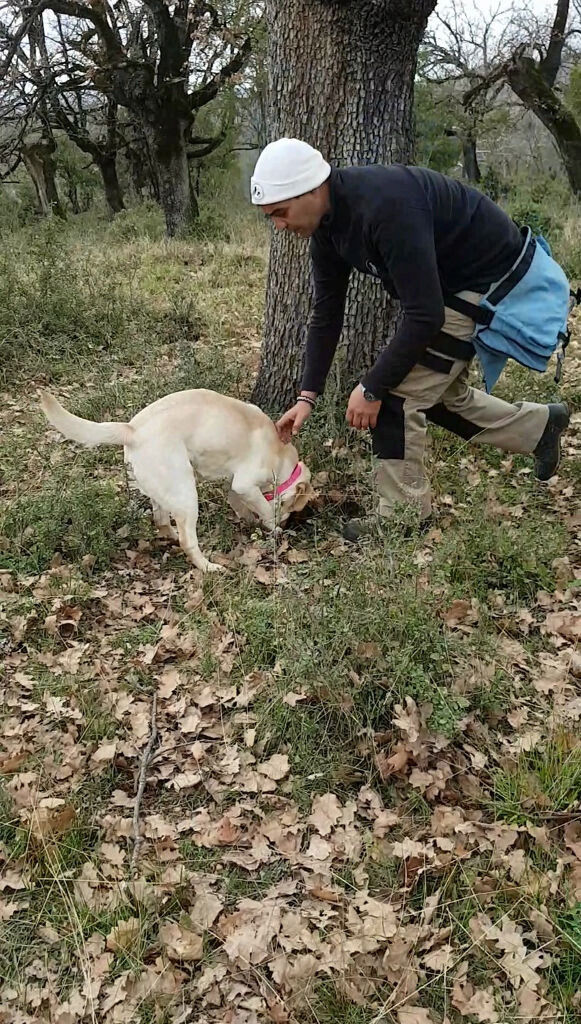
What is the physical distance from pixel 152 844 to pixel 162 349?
5871 mm

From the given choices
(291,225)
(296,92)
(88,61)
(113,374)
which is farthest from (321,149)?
(88,61)

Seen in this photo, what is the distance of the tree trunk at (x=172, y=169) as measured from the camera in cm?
1544

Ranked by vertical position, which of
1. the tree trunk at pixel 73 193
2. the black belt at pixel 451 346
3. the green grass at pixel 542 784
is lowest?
the green grass at pixel 542 784

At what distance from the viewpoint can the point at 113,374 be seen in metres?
7.14

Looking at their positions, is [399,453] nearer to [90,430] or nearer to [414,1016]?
[90,430]

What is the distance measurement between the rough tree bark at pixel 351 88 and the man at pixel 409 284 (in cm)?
96

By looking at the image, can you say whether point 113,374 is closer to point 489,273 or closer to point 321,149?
point 321,149

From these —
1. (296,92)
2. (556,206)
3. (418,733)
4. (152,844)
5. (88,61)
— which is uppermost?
(88,61)

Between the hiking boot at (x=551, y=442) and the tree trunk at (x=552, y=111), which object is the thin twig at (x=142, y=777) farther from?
the tree trunk at (x=552, y=111)

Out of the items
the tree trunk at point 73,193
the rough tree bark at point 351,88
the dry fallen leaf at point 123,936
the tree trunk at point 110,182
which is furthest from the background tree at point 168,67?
the dry fallen leaf at point 123,936

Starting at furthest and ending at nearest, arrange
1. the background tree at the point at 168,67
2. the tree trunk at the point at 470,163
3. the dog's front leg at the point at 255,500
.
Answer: the tree trunk at the point at 470,163
the background tree at the point at 168,67
the dog's front leg at the point at 255,500

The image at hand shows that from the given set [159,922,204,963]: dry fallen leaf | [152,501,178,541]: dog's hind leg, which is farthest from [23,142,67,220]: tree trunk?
[159,922,204,963]: dry fallen leaf

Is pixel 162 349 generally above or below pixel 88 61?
below

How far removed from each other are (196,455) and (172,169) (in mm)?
13462
